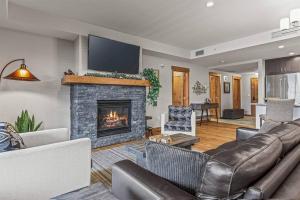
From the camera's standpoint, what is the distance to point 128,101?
177 inches

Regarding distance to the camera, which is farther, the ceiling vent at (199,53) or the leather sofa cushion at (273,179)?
the ceiling vent at (199,53)

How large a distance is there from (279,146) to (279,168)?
0.20 m

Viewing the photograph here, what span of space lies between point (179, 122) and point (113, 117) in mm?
1657

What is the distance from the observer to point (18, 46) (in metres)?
3.67

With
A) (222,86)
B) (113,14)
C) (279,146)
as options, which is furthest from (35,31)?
(222,86)

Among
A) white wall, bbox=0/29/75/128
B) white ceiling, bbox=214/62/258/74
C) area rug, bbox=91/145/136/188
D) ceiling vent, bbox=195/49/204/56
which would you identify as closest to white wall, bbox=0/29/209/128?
white wall, bbox=0/29/75/128

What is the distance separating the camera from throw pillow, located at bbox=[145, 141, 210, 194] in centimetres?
100

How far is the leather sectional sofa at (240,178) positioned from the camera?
2.65 feet

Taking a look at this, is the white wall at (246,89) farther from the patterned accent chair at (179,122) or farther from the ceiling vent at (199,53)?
the patterned accent chair at (179,122)

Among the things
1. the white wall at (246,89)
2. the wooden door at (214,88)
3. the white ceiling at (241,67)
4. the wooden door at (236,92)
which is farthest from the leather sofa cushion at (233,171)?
the white wall at (246,89)

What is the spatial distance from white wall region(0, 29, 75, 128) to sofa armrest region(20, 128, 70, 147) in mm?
1875

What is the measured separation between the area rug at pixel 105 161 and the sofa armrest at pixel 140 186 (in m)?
1.12

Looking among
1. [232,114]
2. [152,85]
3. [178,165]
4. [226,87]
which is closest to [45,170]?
[178,165]

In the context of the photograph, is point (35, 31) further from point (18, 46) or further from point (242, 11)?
point (242, 11)
